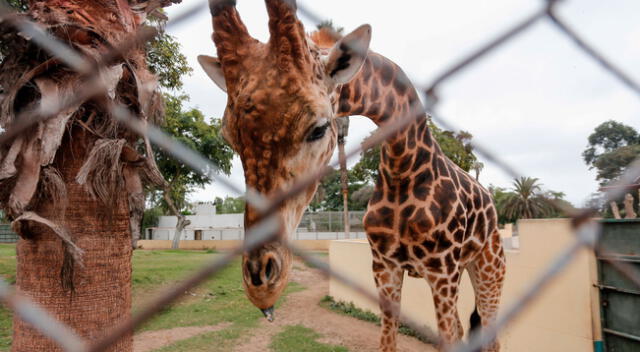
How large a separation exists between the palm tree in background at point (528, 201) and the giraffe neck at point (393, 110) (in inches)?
14.5

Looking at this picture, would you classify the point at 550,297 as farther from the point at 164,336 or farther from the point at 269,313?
the point at 164,336

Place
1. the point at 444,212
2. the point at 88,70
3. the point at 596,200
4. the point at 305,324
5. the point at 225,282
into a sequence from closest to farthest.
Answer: the point at 596,200 → the point at 88,70 → the point at 444,212 → the point at 305,324 → the point at 225,282

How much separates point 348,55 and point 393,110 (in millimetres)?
540

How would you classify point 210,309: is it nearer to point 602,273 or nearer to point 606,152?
point 602,273

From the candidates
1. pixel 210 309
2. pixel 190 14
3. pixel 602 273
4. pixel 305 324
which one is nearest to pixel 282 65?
pixel 190 14

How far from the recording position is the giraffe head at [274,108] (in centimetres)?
87

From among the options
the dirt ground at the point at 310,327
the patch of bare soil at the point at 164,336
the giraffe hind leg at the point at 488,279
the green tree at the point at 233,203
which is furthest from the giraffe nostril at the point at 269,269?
the patch of bare soil at the point at 164,336

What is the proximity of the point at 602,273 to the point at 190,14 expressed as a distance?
399 cm

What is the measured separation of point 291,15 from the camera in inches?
34.0

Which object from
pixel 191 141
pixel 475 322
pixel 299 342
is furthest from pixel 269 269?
pixel 299 342

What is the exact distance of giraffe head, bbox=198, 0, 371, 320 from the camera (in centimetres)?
87

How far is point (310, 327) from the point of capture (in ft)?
22.8

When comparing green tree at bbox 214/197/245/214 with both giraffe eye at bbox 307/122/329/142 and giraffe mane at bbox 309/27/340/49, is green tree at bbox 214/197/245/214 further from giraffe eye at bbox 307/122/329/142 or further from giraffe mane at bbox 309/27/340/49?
giraffe mane at bbox 309/27/340/49

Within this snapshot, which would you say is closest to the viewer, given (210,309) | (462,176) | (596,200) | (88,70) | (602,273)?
(596,200)
